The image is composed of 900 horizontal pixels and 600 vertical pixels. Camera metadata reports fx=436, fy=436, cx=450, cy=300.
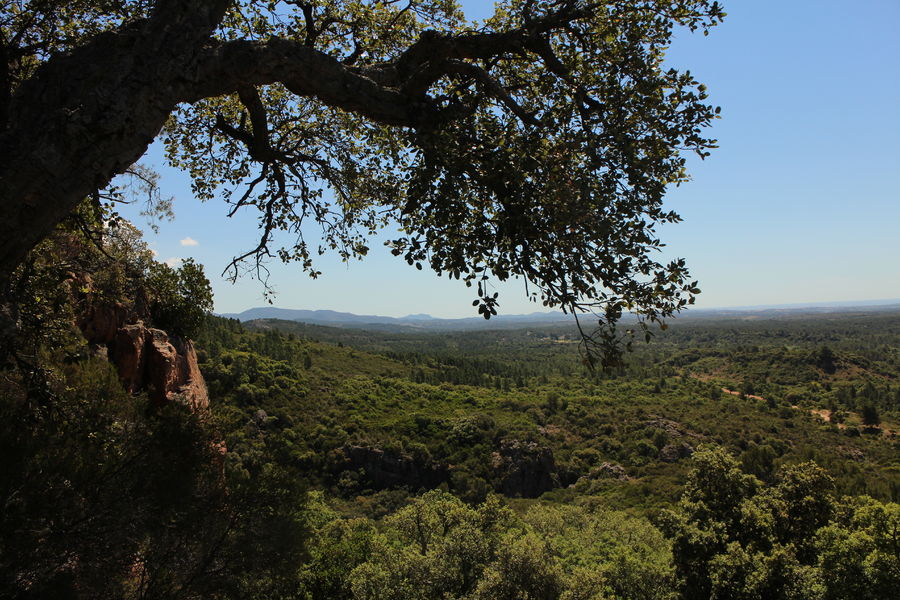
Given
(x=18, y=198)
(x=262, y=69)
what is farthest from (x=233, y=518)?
(x=262, y=69)

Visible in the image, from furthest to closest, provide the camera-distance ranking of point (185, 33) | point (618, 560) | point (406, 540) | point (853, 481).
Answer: point (853, 481) → point (406, 540) → point (618, 560) → point (185, 33)

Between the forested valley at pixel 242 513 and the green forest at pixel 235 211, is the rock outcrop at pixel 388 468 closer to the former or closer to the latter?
the forested valley at pixel 242 513

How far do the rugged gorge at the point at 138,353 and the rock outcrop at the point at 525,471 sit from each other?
61.6 m

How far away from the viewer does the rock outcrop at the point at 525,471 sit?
63.7 m

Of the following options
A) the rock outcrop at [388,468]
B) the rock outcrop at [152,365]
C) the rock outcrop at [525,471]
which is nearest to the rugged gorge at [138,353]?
the rock outcrop at [152,365]

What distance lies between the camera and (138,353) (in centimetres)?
809

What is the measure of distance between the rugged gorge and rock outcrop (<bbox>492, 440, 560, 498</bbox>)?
202 ft

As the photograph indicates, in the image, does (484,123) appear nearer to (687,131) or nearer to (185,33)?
(687,131)

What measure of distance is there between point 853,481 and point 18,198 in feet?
170

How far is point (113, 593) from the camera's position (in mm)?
4637

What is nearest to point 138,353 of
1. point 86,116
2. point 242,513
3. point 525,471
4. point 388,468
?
point 242,513

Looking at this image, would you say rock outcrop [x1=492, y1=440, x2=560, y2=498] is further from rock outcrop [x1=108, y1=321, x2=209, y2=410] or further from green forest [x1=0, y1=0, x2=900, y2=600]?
rock outcrop [x1=108, y1=321, x2=209, y2=410]

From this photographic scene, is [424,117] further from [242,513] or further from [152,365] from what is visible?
[152,365]

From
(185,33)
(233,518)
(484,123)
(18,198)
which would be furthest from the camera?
(233,518)
